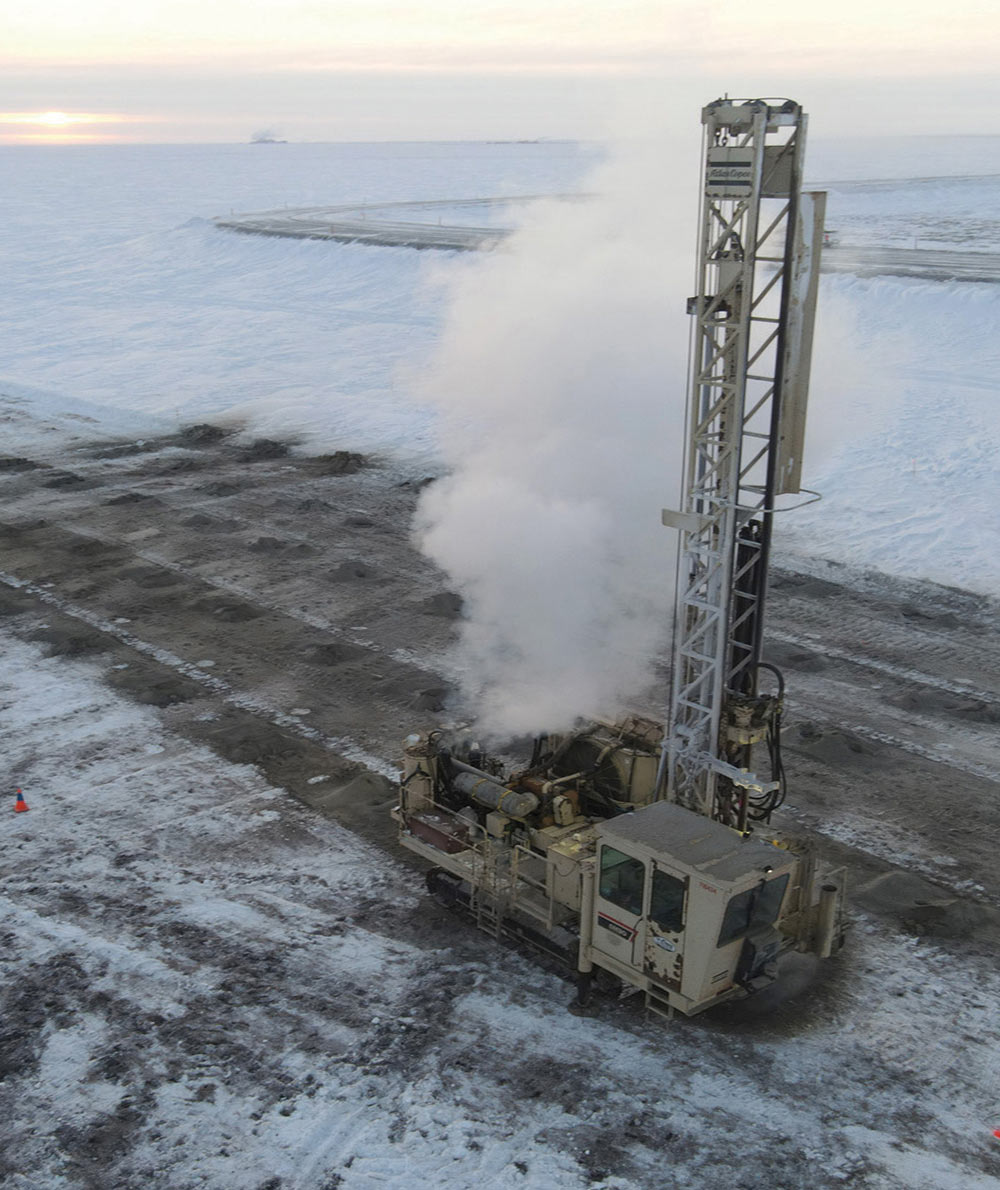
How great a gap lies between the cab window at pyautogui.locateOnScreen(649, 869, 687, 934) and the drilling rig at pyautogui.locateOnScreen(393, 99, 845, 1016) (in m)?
0.01

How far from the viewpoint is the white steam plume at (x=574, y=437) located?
565 inches

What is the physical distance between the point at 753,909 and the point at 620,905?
1.16 meters

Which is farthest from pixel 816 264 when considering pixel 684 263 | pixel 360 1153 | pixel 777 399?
pixel 360 1153

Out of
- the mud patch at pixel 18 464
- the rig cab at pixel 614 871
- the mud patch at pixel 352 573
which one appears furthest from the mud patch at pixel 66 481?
the rig cab at pixel 614 871

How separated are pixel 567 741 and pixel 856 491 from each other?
53.3 ft

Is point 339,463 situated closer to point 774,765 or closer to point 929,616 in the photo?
point 929,616

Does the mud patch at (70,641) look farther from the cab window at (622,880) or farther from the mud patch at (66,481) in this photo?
the cab window at (622,880)

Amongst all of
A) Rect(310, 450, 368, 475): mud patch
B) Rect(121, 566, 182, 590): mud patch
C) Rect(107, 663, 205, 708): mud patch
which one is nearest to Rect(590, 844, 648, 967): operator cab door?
Rect(107, 663, 205, 708): mud patch

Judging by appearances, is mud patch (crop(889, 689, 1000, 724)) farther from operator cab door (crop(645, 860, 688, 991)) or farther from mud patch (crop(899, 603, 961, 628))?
operator cab door (crop(645, 860, 688, 991))

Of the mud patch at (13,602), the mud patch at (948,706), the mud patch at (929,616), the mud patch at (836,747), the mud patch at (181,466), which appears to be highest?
the mud patch at (929,616)

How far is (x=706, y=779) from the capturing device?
11.7 m

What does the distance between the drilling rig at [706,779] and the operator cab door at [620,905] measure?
15 millimetres

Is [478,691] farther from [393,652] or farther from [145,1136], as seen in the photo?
[145,1136]

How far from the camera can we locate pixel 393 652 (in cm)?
1944
